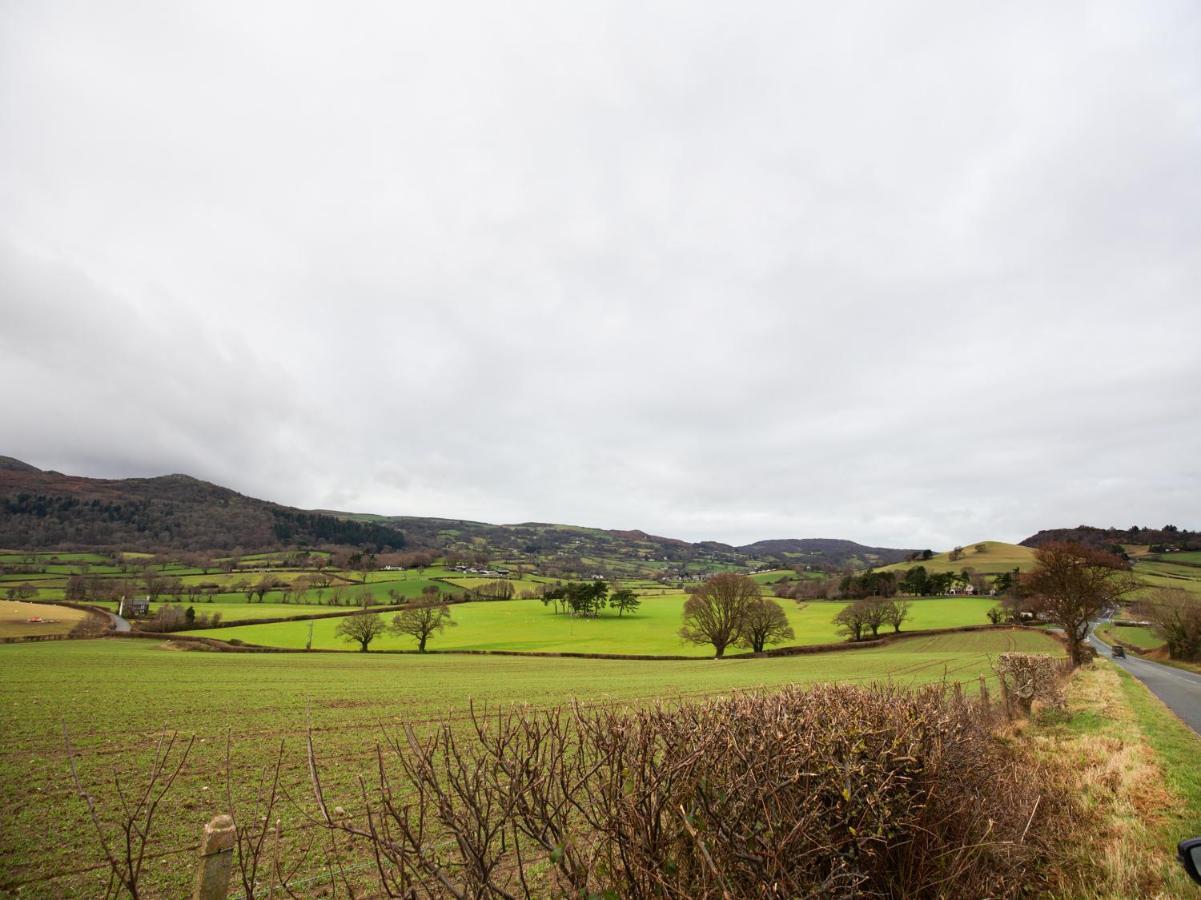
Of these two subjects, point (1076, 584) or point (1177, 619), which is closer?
point (1076, 584)

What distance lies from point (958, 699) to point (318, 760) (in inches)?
644

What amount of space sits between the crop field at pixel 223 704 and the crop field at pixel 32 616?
663cm

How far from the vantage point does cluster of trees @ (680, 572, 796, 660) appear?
61.2 meters

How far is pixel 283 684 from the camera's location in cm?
3462

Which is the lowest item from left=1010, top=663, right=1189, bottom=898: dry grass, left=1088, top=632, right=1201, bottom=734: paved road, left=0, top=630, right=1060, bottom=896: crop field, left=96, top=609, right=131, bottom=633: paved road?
left=96, top=609, right=131, bottom=633: paved road

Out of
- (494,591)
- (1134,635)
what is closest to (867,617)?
(1134,635)

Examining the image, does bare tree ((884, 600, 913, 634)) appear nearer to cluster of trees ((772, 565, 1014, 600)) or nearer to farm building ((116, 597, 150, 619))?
cluster of trees ((772, 565, 1014, 600))

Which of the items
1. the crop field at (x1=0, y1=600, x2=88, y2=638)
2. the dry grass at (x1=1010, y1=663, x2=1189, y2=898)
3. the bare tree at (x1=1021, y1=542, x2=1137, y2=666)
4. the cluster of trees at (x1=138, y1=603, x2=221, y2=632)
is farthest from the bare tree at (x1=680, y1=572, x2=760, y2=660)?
the crop field at (x1=0, y1=600, x2=88, y2=638)

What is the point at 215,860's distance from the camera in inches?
140

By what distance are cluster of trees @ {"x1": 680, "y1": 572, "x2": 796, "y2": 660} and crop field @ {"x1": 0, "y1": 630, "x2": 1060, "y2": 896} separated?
5497 mm

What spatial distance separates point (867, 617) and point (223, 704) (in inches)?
2654

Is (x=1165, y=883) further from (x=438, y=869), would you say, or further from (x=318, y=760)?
(x=318, y=760)

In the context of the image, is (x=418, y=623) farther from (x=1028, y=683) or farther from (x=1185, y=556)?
(x=1185, y=556)

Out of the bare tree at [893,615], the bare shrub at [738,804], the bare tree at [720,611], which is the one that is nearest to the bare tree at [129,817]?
the bare shrub at [738,804]
